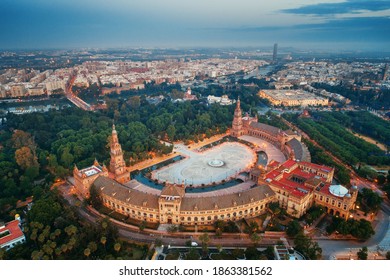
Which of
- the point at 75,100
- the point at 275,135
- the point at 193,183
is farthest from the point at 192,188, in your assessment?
the point at 75,100

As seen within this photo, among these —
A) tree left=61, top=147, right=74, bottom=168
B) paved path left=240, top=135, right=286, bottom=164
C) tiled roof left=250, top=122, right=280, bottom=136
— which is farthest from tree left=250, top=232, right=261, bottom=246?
tiled roof left=250, top=122, right=280, bottom=136

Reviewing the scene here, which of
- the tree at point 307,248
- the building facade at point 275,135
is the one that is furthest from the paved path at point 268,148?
the tree at point 307,248

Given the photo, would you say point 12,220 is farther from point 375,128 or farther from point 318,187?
point 375,128

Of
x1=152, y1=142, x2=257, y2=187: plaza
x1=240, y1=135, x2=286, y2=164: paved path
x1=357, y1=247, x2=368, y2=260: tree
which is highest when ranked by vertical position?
x1=357, y1=247, x2=368, y2=260: tree

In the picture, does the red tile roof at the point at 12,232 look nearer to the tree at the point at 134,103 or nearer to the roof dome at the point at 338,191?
the roof dome at the point at 338,191

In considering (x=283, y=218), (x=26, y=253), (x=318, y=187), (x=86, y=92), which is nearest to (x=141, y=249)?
(x=26, y=253)

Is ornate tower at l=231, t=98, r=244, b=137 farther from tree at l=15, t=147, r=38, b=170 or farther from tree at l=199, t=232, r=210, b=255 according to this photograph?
tree at l=15, t=147, r=38, b=170

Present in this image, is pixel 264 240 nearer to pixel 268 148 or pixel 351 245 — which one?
pixel 351 245
